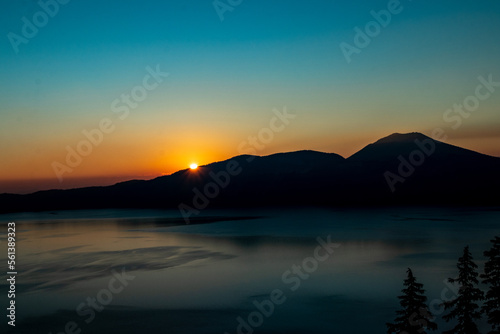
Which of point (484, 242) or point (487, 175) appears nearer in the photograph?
point (484, 242)

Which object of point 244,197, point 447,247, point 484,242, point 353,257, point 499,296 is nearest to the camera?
point 499,296

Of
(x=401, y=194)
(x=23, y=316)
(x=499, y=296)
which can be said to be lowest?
(x=23, y=316)

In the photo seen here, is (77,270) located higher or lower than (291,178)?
lower

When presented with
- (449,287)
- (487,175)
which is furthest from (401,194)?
(449,287)

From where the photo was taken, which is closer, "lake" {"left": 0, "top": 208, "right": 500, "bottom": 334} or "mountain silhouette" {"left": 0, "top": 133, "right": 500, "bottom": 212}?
"lake" {"left": 0, "top": 208, "right": 500, "bottom": 334}

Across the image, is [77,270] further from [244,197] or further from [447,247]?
[244,197]

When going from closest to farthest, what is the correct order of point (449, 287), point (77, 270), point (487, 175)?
point (449, 287), point (77, 270), point (487, 175)

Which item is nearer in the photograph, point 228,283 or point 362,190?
point 228,283

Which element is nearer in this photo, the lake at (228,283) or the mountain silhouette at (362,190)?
the lake at (228,283)
